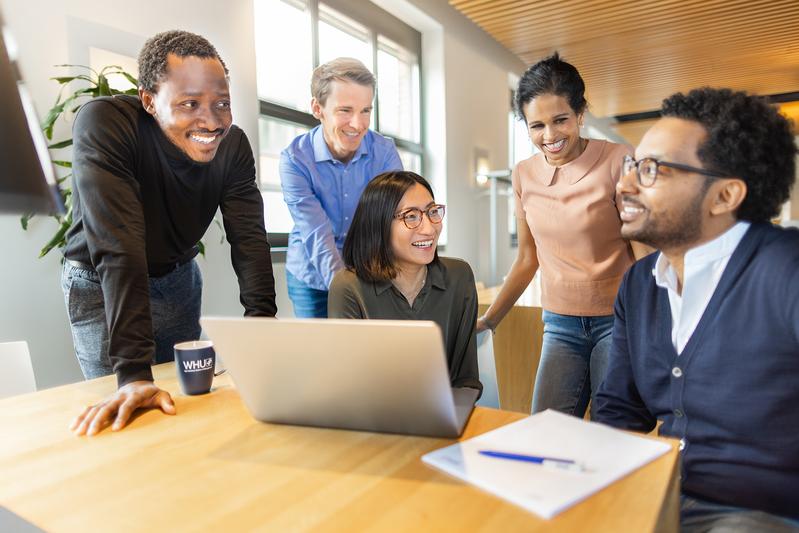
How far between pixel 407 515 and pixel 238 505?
21 centimetres

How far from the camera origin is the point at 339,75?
193 cm

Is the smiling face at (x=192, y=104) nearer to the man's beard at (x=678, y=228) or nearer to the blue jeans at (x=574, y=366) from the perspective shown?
the man's beard at (x=678, y=228)

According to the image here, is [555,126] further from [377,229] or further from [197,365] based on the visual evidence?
[197,365]

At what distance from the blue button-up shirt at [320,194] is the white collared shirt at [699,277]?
43.7 inches

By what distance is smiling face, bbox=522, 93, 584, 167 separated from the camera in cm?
175

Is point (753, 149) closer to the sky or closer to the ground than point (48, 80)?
closer to the ground

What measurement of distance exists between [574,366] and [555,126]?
744 millimetres

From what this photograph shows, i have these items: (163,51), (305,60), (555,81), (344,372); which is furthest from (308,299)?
(305,60)

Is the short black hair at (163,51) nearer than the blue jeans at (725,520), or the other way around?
the blue jeans at (725,520)

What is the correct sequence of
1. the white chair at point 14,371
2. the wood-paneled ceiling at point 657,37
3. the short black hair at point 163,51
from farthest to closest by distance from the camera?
the wood-paneled ceiling at point 657,37, the white chair at point 14,371, the short black hair at point 163,51

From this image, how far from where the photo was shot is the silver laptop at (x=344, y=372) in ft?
2.53

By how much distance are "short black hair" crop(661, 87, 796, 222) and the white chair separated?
1689 millimetres

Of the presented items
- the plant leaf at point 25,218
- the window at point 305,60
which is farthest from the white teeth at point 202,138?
the window at point 305,60

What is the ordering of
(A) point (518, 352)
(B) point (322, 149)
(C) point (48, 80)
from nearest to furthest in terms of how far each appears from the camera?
(B) point (322, 149) < (C) point (48, 80) < (A) point (518, 352)
